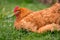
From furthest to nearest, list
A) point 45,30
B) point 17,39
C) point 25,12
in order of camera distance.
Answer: point 25,12 < point 45,30 < point 17,39

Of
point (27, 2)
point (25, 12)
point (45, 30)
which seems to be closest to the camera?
point (45, 30)

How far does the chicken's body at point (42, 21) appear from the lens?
23.9 feet

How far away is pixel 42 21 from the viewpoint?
739cm

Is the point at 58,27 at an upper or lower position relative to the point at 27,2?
upper

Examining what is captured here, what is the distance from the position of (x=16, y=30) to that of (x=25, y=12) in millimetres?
649

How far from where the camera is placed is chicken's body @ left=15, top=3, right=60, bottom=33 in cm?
728

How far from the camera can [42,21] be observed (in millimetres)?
7395

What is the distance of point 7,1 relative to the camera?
46.3 ft

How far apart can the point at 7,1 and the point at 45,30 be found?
7146 mm

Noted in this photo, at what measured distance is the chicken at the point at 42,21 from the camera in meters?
7.24

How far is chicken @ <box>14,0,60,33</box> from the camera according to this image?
7240mm

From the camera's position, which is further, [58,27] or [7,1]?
[7,1]

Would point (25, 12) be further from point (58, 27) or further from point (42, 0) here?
point (42, 0)

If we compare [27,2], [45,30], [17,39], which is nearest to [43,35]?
[45,30]
